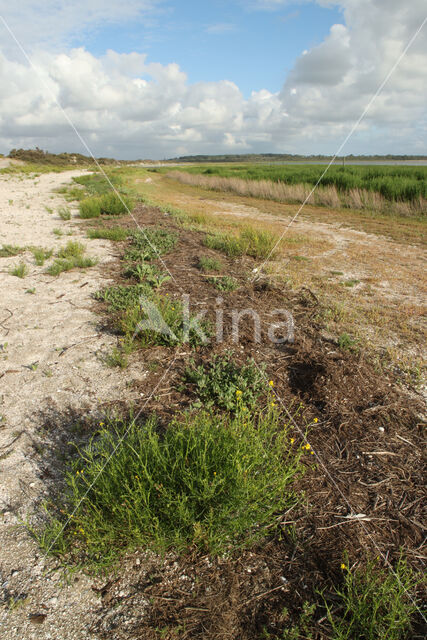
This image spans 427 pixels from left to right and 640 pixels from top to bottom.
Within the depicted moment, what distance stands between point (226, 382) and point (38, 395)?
4.94 ft

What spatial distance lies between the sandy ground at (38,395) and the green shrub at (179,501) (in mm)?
164

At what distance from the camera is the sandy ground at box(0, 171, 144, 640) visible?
1.61 meters

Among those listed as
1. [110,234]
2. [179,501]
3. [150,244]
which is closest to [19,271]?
[150,244]

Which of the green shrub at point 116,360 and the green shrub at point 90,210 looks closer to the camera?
the green shrub at point 116,360

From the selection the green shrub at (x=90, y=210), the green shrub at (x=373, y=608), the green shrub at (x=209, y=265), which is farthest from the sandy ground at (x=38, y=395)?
the green shrub at (x=90, y=210)

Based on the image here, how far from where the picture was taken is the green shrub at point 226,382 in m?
2.80

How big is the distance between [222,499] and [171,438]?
0.46m

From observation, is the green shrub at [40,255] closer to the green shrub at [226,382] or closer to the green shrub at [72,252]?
the green shrub at [72,252]

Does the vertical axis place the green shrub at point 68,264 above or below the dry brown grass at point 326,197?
below

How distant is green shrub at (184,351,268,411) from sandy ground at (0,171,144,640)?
22.2 inches

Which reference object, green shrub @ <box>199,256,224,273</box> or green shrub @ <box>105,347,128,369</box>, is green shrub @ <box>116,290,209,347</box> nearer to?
green shrub @ <box>105,347,128,369</box>

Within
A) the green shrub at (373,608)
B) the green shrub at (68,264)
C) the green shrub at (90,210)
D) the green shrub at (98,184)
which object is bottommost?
the green shrub at (373,608)

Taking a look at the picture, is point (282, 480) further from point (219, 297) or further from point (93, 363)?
point (219, 297)

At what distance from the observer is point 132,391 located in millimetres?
2982
